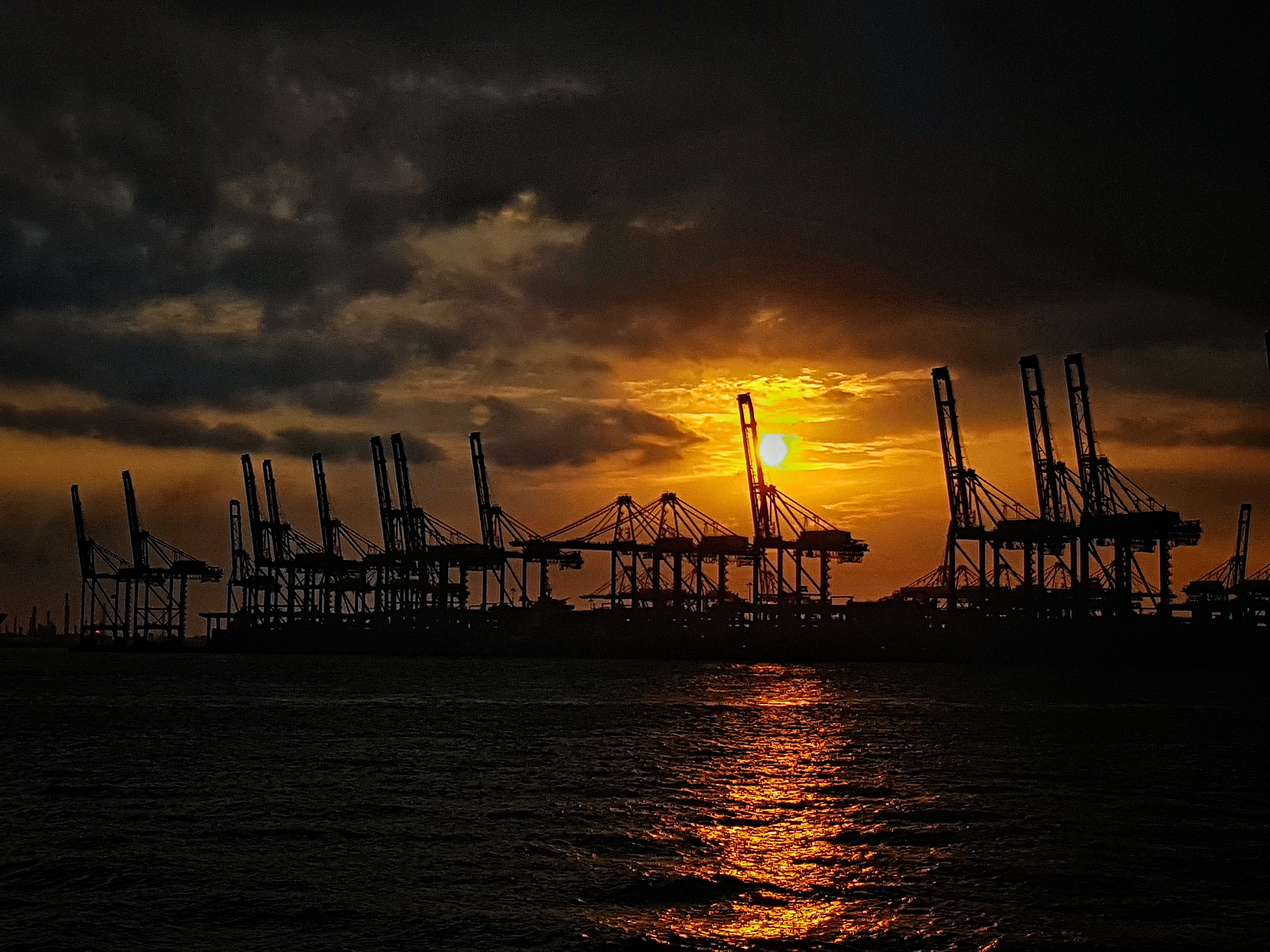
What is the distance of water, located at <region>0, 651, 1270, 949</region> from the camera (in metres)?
19.3

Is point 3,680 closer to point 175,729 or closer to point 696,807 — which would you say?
point 175,729

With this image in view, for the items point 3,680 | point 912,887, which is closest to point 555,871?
point 912,887

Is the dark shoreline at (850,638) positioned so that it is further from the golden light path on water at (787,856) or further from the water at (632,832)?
the golden light path on water at (787,856)

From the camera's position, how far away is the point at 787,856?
991 inches

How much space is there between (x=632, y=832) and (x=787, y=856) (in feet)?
13.0

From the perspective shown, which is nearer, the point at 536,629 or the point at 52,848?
the point at 52,848

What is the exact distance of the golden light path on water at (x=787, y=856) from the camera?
19219 mm

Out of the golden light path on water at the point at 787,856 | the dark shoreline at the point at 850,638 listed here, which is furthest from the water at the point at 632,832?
the dark shoreline at the point at 850,638

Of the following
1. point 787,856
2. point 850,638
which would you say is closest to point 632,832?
point 787,856

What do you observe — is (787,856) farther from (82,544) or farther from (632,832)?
(82,544)

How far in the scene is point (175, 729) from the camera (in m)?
55.8

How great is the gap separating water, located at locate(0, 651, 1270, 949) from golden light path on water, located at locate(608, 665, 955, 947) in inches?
3.7

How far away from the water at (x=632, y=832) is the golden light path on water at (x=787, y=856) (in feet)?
0.31

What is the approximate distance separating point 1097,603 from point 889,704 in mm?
86473
